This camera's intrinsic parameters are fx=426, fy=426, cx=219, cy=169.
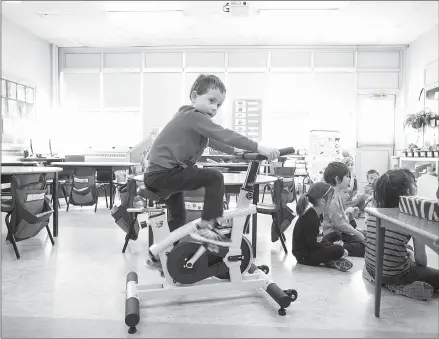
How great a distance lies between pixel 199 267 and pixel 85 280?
82 centimetres

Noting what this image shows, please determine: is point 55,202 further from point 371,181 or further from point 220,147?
point 371,181

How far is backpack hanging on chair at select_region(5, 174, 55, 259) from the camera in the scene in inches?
113

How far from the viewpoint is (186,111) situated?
1.65 metres

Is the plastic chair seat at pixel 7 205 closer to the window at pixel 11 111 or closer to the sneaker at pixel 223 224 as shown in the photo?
the window at pixel 11 111

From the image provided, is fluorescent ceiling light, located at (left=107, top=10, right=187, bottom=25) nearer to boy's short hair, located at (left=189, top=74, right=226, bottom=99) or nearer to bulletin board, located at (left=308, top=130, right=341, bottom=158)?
boy's short hair, located at (left=189, top=74, right=226, bottom=99)

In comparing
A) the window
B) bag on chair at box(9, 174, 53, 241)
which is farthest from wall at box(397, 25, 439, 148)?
bag on chair at box(9, 174, 53, 241)

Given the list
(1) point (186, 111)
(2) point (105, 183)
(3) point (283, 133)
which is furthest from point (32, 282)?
(3) point (283, 133)

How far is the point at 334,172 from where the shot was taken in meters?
2.72

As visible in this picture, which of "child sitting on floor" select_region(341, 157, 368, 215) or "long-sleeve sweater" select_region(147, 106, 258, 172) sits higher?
"long-sleeve sweater" select_region(147, 106, 258, 172)

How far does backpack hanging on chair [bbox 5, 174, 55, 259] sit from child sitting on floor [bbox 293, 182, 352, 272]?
1783 mm

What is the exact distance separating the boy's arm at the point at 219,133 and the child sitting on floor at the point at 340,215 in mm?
1348

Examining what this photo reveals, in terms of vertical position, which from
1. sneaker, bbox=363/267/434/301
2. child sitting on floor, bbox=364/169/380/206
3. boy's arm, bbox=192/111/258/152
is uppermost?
boy's arm, bbox=192/111/258/152

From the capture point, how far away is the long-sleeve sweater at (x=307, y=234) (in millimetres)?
2568

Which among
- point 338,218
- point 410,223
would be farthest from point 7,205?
point 410,223
